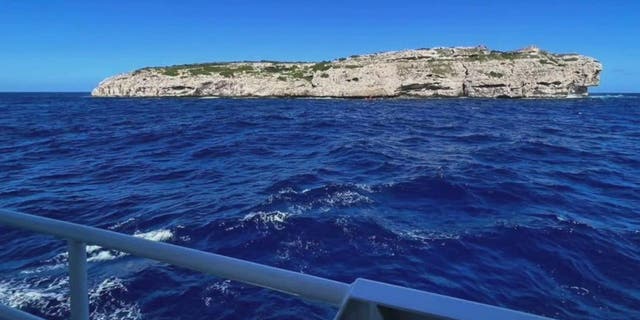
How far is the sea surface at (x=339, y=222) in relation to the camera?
A: 23.9 feet

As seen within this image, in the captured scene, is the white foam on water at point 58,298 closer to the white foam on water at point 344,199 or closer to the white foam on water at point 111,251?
the white foam on water at point 111,251

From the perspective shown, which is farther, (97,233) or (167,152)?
(167,152)

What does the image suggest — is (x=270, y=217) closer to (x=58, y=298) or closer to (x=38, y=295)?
(x=58, y=298)

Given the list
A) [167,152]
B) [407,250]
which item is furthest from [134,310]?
[167,152]

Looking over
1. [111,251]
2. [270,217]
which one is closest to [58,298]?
[111,251]

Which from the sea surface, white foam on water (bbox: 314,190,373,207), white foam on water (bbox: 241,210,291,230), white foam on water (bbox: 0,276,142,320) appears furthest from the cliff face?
white foam on water (bbox: 0,276,142,320)

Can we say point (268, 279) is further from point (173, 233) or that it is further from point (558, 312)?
point (173, 233)

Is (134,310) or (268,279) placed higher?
(268,279)

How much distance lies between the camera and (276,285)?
5.62 feet

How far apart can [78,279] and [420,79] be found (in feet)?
342

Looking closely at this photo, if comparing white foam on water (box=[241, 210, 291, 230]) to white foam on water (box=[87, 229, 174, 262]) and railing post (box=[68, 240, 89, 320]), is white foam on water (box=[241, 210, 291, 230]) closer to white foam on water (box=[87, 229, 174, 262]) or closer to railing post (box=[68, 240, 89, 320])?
white foam on water (box=[87, 229, 174, 262])

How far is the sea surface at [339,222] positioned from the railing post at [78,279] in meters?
4.48

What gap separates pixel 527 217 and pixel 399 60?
107837mm

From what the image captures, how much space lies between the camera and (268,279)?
1.74 meters
